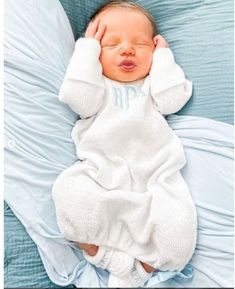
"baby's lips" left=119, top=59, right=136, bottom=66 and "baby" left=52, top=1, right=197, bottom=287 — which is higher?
"baby's lips" left=119, top=59, right=136, bottom=66

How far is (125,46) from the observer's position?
1.49 metres

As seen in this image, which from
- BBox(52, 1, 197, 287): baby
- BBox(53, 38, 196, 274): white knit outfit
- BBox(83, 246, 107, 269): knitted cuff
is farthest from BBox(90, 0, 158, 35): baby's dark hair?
BBox(83, 246, 107, 269): knitted cuff

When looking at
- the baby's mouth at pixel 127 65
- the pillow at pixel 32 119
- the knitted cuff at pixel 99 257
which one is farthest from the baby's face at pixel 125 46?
the knitted cuff at pixel 99 257

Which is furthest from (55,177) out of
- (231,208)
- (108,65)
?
(231,208)

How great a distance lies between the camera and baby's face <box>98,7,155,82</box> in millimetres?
1489

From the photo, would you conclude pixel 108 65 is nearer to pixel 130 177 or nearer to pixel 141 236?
pixel 130 177

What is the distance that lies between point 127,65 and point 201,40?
0.75ft

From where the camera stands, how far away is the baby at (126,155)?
1303mm

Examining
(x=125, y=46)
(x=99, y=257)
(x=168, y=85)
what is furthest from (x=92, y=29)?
(x=99, y=257)

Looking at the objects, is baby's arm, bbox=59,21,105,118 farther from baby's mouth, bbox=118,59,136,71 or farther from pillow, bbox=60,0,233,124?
pillow, bbox=60,0,233,124

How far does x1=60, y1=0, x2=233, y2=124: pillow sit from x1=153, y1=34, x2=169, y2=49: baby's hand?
33mm

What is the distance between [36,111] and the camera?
55.7 inches

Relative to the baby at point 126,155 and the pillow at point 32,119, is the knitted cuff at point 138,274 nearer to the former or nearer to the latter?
the baby at point 126,155

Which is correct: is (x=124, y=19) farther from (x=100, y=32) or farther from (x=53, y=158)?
(x=53, y=158)
